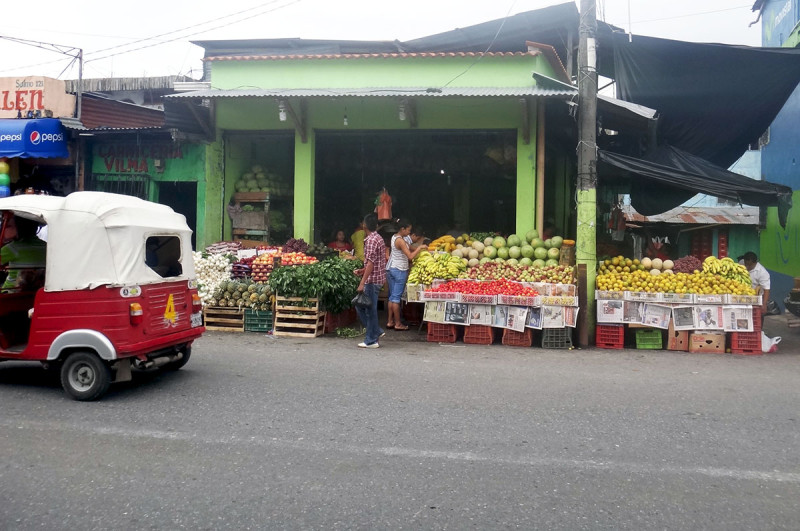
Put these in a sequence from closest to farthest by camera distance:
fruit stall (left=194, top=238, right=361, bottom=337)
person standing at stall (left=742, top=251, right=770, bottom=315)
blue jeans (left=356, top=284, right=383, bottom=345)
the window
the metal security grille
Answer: the window → blue jeans (left=356, top=284, right=383, bottom=345) → fruit stall (left=194, top=238, right=361, bottom=337) → person standing at stall (left=742, top=251, right=770, bottom=315) → the metal security grille

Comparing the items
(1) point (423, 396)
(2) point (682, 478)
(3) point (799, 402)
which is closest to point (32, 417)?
(1) point (423, 396)

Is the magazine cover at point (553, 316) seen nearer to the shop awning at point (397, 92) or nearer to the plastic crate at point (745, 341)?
the plastic crate at point (745, 341)

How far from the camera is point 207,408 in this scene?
631cm

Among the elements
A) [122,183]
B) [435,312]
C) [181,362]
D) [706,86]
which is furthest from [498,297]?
[122,183]

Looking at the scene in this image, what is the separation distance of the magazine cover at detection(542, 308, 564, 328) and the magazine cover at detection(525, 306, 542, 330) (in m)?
0.06

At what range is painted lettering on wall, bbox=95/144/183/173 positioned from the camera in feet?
47.8

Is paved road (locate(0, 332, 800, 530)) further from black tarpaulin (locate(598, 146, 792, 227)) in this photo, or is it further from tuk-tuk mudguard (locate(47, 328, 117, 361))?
black tarpaulin (locate(598, 146, 792, 227))

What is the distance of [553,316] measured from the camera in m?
10.1

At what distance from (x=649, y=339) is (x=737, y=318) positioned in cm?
130

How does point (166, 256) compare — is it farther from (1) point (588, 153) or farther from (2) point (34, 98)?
(2) point (34, 98)

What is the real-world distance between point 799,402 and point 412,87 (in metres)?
8.83

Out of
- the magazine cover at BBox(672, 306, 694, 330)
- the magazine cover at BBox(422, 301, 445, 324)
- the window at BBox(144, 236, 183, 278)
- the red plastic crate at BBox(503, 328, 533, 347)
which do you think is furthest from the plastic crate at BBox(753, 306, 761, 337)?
the window at BBox(144, 236, 183, 278)

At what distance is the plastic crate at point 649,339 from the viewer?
33.5ft

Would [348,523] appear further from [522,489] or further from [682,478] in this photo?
[682,478]
